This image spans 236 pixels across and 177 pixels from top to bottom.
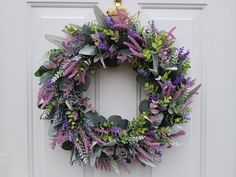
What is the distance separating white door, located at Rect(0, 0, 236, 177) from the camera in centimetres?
116

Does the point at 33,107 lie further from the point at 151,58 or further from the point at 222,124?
the point at 222,124

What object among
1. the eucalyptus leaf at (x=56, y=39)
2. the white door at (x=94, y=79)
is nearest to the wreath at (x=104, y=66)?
the eucalyptus leaf at (x=56, y=39)

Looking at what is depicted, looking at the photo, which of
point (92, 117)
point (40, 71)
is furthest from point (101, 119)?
point (40, 71)

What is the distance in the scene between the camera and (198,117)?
119 centimetres

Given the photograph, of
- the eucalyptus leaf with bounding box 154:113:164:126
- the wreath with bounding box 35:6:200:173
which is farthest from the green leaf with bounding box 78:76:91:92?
the eucalyptus leaf with bounding box 154:113:164:126

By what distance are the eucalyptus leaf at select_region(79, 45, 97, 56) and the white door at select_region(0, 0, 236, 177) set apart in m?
0.15

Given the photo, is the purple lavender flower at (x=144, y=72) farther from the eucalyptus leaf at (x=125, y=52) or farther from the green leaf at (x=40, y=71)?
the green leaf at (x=40, y=71)

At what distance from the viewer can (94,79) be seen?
116 centimetres

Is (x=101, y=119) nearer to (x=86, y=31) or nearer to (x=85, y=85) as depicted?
(x=85, y=85)

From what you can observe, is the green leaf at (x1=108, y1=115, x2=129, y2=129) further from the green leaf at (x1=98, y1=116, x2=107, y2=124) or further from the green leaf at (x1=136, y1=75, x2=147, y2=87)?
the green leaf at (x1=136, y1=75, x2=147, y2=87)

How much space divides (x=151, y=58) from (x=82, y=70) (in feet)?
0.72

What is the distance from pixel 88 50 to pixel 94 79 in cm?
17

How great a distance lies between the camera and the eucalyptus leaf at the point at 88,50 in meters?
1.01

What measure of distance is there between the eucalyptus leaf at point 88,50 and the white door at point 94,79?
0.15 m
